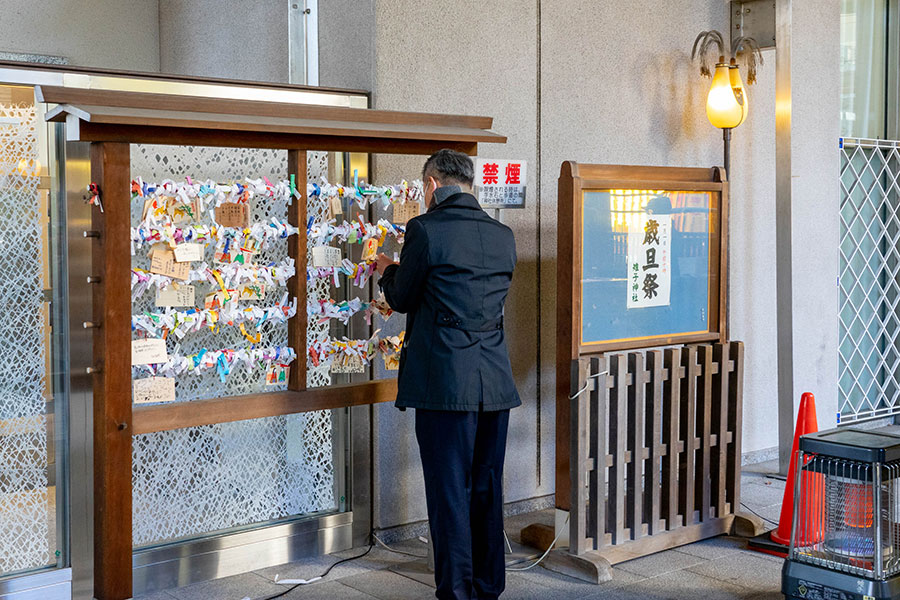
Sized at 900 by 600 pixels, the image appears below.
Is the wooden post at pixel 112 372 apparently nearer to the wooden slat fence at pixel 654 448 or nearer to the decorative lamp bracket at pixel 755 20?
the wooden slat fence at pixel 654 448

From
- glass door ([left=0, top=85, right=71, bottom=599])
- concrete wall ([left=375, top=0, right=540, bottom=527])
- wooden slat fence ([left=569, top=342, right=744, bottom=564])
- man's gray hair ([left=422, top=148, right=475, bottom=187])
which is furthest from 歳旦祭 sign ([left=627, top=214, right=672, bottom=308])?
glass door ([left=0, top=85, right=71, bottom=599])

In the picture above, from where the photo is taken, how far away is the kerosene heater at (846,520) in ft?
9.89

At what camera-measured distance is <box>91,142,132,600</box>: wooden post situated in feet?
9.53

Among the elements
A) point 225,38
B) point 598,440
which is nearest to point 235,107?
point 598,440

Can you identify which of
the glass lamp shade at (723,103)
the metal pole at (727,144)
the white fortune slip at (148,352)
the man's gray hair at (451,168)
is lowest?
the white fortune slip at (148,352)

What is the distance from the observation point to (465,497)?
127 inches

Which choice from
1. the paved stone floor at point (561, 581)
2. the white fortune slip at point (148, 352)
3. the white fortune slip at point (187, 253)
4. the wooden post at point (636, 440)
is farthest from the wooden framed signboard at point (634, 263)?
the white fortune slip at point (148, 352)

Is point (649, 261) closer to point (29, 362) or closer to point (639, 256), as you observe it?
point (639, 256)

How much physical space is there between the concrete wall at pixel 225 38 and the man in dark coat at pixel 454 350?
184cm

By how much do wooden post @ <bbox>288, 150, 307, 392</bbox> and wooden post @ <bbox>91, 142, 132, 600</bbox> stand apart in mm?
576

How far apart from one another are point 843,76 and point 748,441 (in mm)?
2243

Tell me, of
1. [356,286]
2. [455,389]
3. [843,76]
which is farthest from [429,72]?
[843,76]

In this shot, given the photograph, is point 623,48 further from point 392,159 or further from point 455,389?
point 455,389

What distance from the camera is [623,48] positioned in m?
4.78
